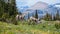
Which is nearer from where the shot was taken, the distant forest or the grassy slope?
the grassy slope

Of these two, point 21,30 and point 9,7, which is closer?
point 21,30

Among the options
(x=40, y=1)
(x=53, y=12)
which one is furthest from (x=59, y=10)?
(x=40, y=1)

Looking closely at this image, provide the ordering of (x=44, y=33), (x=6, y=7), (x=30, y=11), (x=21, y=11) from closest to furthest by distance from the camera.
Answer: (x=44, y=33) < (x=6, y=7) < (x=21, y=11) < (x=30, y=11)

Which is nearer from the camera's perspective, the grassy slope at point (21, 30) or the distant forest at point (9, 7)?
the grassy slope at point (21, 30)

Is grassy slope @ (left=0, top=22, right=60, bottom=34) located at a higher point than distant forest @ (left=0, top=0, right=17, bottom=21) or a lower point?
lower

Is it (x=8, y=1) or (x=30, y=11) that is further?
(x=30, y=11)

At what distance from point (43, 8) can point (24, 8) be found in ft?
9.89

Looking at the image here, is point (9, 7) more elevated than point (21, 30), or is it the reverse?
point (9, 7)

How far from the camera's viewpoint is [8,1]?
Result: 73.4 ft

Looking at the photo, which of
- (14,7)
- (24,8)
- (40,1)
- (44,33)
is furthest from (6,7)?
(44,33)

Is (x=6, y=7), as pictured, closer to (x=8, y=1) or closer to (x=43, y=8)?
(x=8, y=1)

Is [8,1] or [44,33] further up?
[8,1]

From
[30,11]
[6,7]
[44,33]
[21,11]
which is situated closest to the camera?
[44,33]

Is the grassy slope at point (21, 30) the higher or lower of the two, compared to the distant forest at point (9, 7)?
lower
